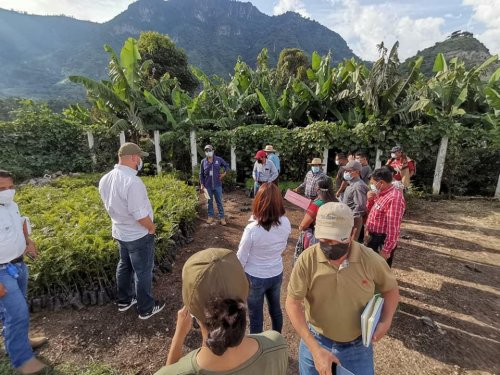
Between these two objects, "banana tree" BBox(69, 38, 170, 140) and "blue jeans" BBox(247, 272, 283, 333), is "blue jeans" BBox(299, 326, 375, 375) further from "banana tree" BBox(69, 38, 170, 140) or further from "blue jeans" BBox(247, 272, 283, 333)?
"banana tree" BBox(69, 38, 170, 140)

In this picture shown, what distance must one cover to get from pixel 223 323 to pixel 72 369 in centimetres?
268

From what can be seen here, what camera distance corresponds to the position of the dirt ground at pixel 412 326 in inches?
120

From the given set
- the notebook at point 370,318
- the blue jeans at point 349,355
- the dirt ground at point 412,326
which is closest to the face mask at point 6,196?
the dirt ground at point 412,326

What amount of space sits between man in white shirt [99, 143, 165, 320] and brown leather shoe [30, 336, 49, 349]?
929 mm

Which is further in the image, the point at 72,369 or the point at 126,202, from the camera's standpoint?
the point at 126,202

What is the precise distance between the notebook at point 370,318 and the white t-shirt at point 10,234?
291 centimetres

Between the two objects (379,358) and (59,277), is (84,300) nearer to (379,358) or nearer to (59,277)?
(59,277)

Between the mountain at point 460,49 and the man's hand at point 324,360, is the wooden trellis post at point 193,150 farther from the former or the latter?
the mountain at point 460,49

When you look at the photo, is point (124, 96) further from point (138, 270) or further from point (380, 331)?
point (380, 331)

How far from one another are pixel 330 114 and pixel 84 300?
9.55 meters

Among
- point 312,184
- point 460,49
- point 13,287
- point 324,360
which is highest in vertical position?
point 460,49

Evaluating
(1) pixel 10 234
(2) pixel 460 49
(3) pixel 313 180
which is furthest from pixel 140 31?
(1) pixel 10 234

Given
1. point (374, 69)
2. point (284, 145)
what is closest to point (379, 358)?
point (284, 145)

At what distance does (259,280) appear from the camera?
2678 mm
